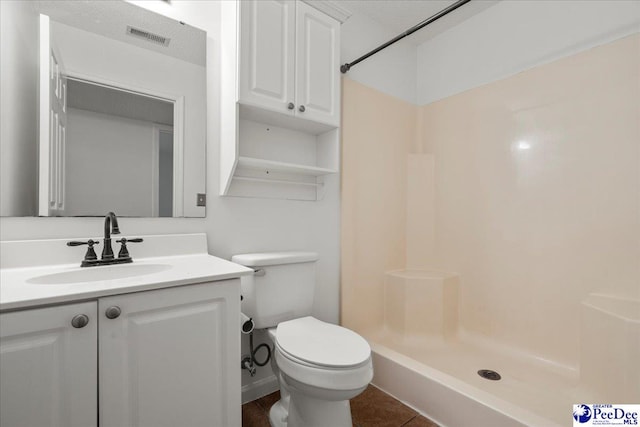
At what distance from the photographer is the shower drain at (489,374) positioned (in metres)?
1.71

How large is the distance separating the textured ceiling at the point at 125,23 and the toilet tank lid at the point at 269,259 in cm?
100

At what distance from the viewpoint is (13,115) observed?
109 cm

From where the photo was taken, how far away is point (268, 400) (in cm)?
165

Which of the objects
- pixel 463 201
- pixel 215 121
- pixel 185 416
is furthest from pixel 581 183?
pixel 185 416

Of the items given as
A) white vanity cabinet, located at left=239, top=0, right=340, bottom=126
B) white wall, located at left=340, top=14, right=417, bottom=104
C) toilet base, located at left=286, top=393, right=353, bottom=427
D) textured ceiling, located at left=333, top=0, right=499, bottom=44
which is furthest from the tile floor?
textured ceiling, located at left=333, top=0, right=499, bottom=44

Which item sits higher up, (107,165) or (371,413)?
(107,165)

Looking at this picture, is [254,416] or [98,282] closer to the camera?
[98,282]

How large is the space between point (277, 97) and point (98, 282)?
1.11 meters

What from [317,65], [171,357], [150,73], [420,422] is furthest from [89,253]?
[420,422]

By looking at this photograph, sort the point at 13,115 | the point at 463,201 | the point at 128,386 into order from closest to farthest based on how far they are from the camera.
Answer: the point at 128,386
the point at 13,115
the point at 463,201

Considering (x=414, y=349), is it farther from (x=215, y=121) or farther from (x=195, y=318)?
(x=215, y=121)

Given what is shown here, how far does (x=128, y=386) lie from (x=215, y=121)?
1186mm

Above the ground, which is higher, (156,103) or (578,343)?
(156,103)

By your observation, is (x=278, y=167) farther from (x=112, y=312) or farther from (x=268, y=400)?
(x=268, y=400)
